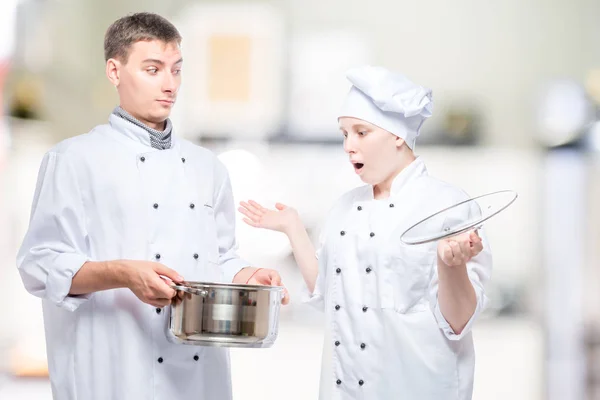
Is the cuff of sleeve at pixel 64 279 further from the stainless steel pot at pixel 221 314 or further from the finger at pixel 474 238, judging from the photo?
the finger at pixel 474 238

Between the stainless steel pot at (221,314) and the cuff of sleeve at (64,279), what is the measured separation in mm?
216

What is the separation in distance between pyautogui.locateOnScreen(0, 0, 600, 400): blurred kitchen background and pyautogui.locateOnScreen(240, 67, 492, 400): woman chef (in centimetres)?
213

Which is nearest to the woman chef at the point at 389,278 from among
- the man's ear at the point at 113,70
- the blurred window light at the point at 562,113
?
the man's ear at the point at 113,70

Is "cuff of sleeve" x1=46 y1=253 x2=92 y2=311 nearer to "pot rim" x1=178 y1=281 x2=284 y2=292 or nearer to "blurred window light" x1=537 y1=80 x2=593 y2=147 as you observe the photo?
"pot rim" x1=178 y1=281 x2=284 y2=292

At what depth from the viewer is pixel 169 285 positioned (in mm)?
1721

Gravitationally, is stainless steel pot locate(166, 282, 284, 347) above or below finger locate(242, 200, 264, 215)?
below

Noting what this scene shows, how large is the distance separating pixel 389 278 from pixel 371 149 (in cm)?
30

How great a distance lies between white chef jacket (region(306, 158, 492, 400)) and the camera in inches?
77.3

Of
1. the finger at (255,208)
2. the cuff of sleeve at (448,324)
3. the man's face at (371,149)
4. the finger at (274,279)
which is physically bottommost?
the cuff of sleeve at (448,324)

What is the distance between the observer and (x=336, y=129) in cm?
462

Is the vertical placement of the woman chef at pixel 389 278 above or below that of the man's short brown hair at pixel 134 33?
below

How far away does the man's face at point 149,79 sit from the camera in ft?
6.31

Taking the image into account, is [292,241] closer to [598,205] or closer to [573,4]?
[598,205]

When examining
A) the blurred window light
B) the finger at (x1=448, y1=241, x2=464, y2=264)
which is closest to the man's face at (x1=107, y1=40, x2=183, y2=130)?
the finger at (x1=448, y1=241, x2=464, y2=264)
